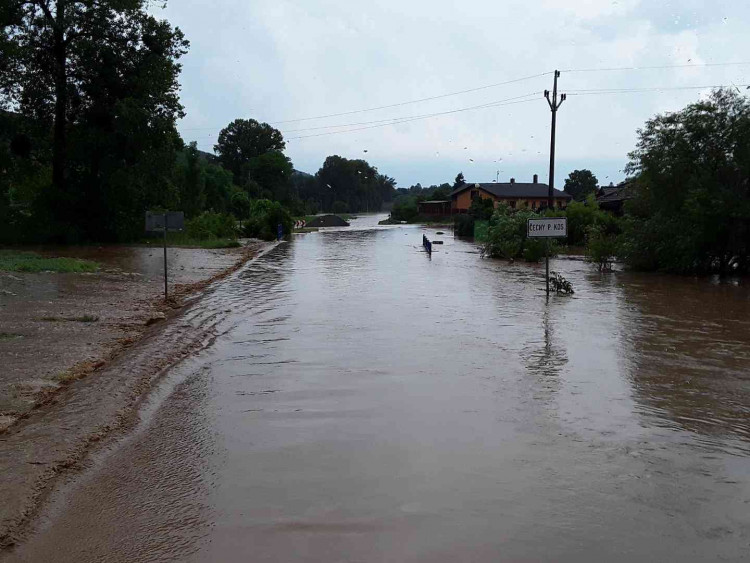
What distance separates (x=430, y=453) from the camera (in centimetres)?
646

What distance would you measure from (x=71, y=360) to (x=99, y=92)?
95.9 feet

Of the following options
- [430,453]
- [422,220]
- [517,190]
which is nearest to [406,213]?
[422,220]

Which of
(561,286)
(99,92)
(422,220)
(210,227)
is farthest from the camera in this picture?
(422,220)

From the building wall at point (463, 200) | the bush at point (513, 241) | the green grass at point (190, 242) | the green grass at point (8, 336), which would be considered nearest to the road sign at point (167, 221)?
the green grass at point (8, 336)

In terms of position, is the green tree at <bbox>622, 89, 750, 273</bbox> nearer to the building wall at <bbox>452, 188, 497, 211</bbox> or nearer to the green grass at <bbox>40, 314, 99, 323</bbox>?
the green grass at <bbox>40, 314, 99, 323</bbox>

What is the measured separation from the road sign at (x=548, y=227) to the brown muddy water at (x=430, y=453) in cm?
362

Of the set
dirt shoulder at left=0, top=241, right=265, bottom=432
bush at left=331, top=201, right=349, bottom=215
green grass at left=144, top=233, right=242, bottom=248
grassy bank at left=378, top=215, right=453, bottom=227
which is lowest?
dirt shoulder at left=0, top=241, right=265, bottom=432

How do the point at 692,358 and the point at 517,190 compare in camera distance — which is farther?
the point at 517,190

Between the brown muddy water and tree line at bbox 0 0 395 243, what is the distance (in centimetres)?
2489

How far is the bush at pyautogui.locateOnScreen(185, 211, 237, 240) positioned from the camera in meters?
45.4

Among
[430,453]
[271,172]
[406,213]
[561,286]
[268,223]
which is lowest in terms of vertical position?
[430,453]

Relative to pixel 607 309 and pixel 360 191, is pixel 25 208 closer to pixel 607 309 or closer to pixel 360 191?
pixel 607 309

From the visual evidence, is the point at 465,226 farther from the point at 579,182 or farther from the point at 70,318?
the point at 579,182

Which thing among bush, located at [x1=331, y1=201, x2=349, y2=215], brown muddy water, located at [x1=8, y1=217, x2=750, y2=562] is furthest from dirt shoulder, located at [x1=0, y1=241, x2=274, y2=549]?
bush, located at [x1=331, y1=201, x2=349, y2=215]
